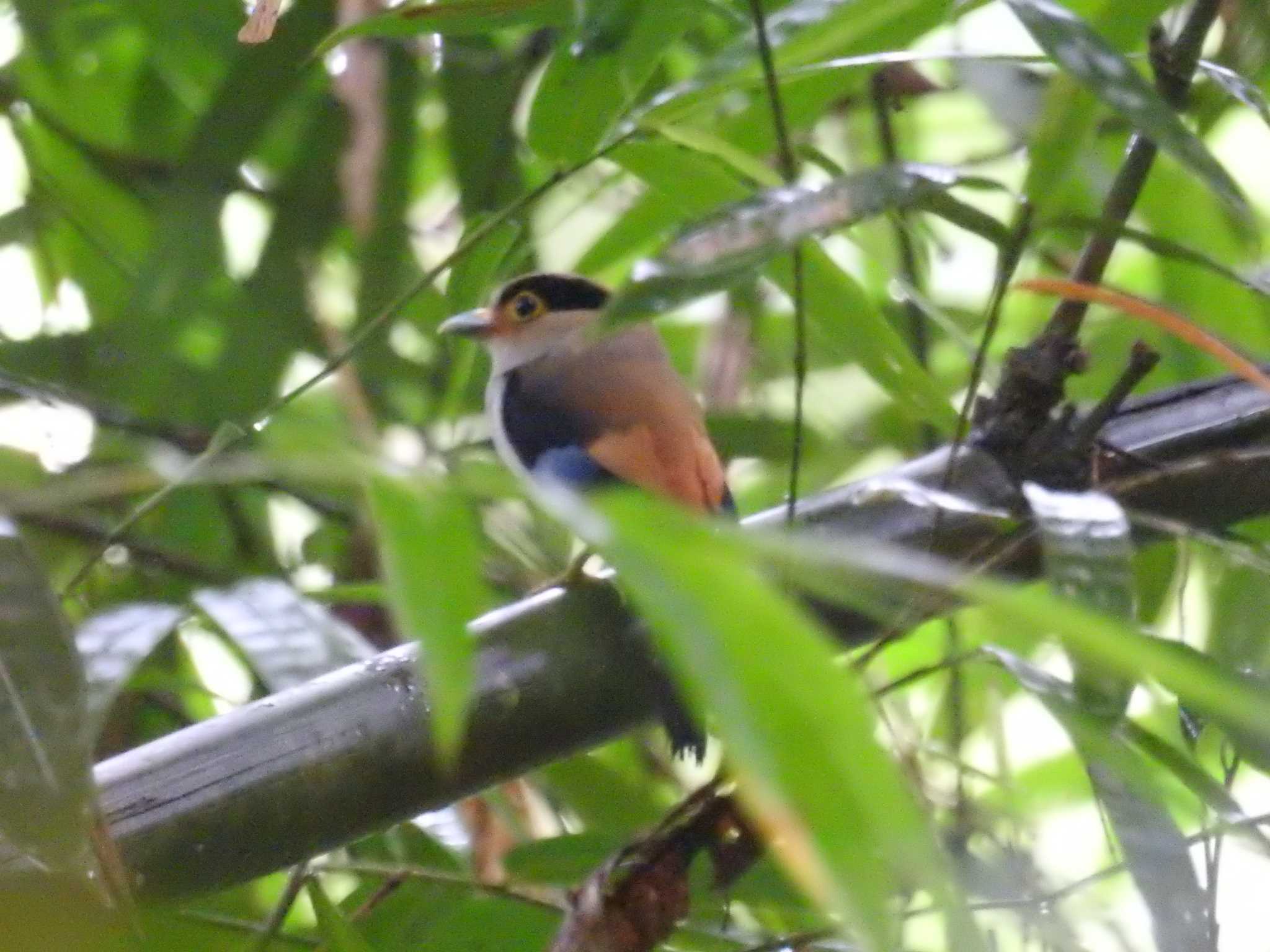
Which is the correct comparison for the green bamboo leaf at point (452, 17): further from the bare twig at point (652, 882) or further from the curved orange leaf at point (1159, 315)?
the bare twig at point (652, 882)

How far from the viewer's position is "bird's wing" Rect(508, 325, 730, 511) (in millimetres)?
1889

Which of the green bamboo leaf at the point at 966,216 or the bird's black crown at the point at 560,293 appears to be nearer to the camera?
the green bamboo leaf at the point at 966,216

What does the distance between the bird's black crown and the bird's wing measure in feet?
0.46

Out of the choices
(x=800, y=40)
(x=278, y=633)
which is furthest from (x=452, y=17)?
(x=278, y=633)

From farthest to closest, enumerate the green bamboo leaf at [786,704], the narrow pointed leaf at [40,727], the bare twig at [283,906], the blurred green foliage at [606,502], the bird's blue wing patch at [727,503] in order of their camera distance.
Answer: the bird's blue wing patch at [727,503], the bare twig at [283,906], the narrow pointed leaf at [40,727], the blurred green foliage at [606,502], the green bamboo leaf at [786,704]

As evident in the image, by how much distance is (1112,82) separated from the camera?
94 centimetres

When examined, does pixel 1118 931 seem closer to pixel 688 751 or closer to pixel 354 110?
pixel 688 751

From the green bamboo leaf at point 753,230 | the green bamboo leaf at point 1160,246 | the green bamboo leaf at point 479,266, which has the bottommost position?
the green bamboo leaf at point 753,230

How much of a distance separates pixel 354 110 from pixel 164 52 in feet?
0.81

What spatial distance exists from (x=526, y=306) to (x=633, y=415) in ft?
1.90

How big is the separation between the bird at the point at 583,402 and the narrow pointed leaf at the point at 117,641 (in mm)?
712

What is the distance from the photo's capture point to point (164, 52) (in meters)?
2.26

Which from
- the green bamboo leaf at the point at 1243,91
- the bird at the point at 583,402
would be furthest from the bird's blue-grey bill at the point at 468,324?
the green bamboo leaf at the point at 1243,91

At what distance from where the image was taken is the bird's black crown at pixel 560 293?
2514mm
